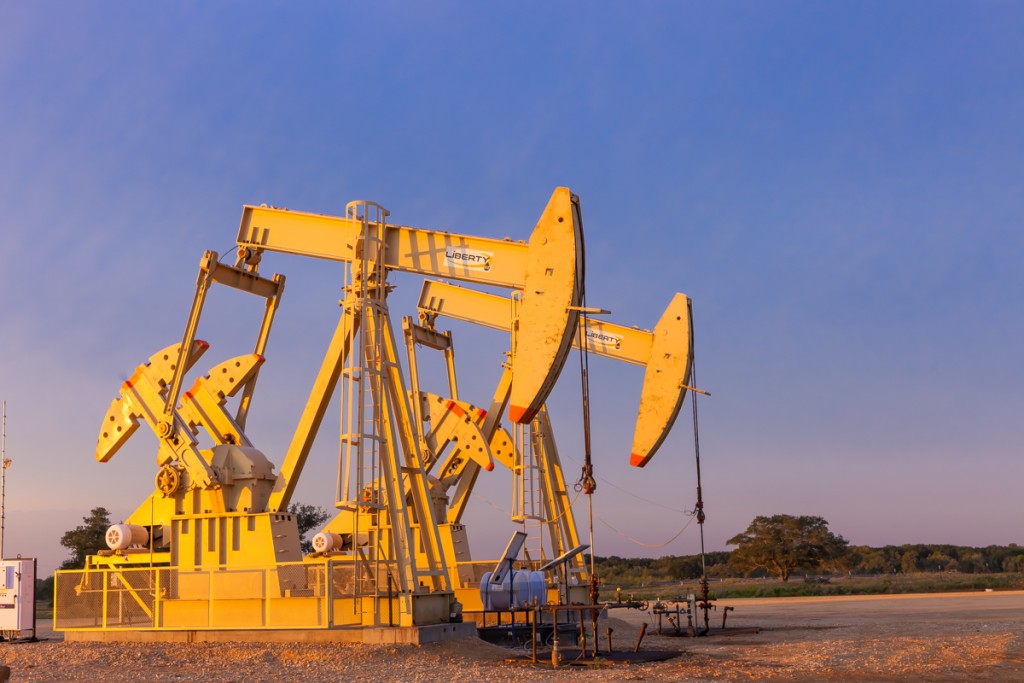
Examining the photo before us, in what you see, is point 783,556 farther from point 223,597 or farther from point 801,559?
point 223,597

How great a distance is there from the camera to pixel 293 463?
17125 millimetres

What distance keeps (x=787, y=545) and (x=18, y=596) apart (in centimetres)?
4642

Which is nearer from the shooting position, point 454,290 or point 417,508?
point 417,508

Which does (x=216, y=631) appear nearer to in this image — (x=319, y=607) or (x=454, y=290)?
(x=319, y=607)

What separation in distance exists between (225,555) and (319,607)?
254 cm

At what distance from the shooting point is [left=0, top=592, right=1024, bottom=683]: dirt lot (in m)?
12.4

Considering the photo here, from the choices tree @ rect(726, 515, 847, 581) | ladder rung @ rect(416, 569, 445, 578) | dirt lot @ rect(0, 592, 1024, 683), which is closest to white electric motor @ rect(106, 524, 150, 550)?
dirt lot @ rect(0, 592, 1024, 683)

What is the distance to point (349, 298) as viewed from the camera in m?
16.8

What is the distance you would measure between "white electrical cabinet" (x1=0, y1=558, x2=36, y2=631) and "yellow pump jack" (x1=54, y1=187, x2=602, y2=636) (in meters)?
1.27

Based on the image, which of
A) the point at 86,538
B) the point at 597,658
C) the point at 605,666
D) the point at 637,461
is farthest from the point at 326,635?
the point at 86,538

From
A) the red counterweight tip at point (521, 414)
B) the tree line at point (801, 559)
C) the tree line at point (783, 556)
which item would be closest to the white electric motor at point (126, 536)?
the red counterweight tip at point (521, 414)

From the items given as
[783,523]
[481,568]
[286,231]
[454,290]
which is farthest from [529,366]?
[783,523]

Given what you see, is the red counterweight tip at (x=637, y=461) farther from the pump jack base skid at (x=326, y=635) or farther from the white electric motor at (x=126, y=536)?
the white electric motor at (x=126, y=536)

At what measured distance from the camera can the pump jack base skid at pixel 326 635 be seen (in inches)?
580
